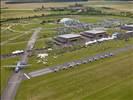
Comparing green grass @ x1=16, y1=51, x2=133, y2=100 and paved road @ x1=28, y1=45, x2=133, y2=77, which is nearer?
green grass @ x1=16, y1=51, x2=133, y2=100

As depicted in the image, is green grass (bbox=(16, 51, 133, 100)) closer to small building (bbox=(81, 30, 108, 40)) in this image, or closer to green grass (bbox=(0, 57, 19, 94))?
green grass (bbox=(0, 57, 19, 94))

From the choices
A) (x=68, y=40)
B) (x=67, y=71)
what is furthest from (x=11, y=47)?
(x=67, y=71)

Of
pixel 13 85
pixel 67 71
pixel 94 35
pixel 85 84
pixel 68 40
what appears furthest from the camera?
pixel 94 35

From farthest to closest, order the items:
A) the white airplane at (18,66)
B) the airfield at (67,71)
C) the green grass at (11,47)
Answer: the green grass at (11,47), the white airplane at (18,66), the airfield at (67,71)

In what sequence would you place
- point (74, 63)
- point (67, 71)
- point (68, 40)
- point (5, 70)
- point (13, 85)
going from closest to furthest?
point (13, 85) < point (67, 71) < point (5, 70) < point (74, 63) < point (68, 40)

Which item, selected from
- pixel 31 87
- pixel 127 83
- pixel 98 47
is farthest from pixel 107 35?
pixel 31 87

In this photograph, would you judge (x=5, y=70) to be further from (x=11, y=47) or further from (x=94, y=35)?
(x=94, y=35)

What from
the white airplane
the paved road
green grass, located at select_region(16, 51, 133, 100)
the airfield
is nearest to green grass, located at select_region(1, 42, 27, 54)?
the airfield

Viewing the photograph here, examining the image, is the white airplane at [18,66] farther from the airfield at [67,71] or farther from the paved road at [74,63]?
the paved road at [74,63]

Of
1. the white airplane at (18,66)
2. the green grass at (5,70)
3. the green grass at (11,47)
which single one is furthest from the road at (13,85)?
the green grass at (11,47)
